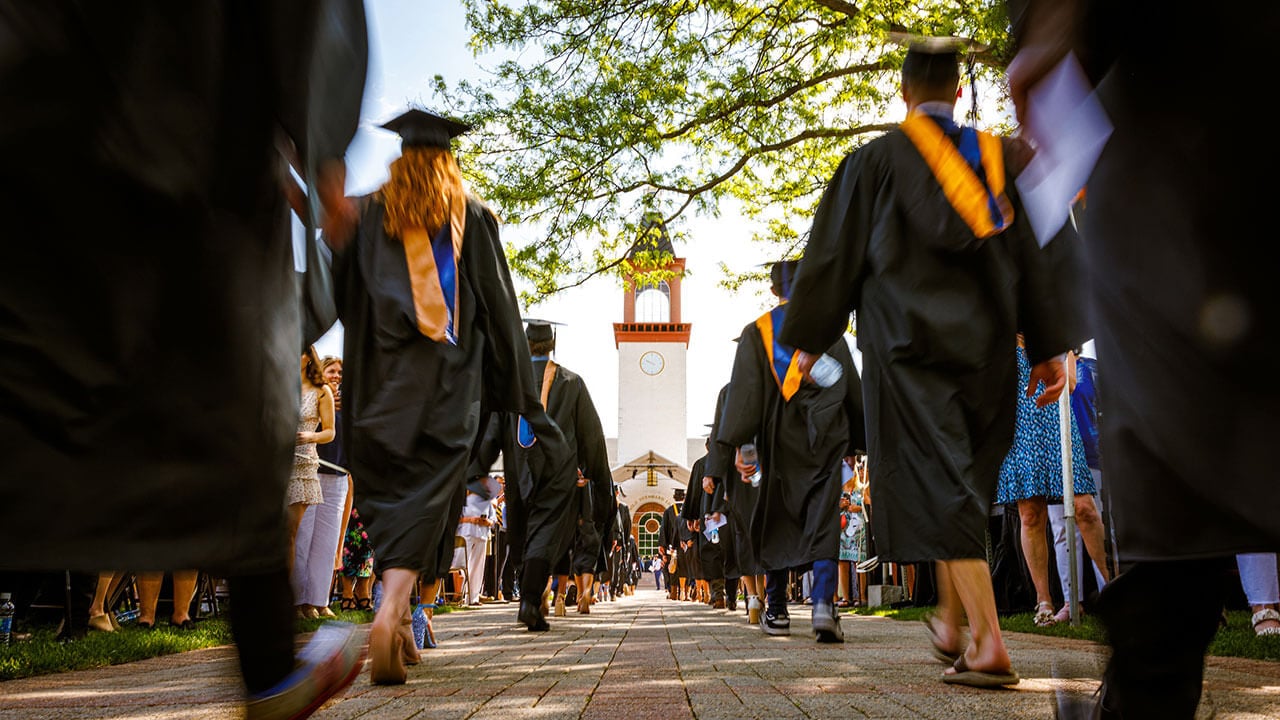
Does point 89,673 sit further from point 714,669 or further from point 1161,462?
point 1161,462

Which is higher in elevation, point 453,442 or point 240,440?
point 453,442

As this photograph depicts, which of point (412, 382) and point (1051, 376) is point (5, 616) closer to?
point (412, 382)

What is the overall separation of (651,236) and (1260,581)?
10.4 metres

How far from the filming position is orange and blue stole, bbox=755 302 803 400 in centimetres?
704

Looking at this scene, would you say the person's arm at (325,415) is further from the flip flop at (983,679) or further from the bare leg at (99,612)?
the flip flop at (983,679)

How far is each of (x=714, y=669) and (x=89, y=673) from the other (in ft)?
8.85

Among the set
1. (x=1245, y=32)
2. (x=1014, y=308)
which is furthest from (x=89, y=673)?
(x=1245, y=32)

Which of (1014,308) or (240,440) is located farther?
(1014,308)

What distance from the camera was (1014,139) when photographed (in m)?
1.95

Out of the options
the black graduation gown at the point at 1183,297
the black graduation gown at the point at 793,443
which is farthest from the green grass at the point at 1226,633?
the black graduation gown at the point at 1183,297

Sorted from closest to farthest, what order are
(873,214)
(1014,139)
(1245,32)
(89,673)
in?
(1245,32)
(1014,139)
(873,214)
(89,673)

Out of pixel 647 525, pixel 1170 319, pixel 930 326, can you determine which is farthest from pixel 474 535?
pixel 647 525

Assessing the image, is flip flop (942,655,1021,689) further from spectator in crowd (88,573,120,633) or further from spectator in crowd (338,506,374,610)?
spectator in crowd (338,506,374,610)

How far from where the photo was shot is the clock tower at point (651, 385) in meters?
67.3
